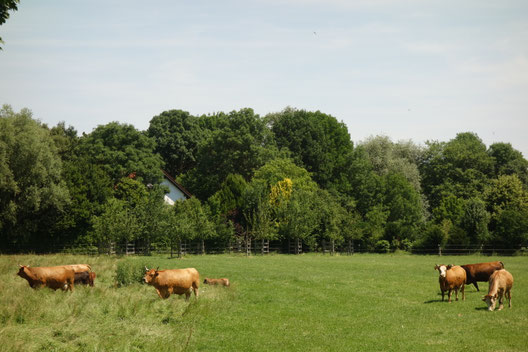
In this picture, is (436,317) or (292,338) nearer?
(292,338)

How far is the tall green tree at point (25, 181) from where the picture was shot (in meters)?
44.1

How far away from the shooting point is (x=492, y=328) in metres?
14.5

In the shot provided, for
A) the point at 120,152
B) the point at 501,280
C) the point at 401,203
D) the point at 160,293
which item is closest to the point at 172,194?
the point at 120,152

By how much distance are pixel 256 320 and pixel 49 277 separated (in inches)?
355

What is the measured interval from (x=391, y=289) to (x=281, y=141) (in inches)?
2111

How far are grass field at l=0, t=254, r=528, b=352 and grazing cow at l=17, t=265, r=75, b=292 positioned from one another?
1.55ft

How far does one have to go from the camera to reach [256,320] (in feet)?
54.5

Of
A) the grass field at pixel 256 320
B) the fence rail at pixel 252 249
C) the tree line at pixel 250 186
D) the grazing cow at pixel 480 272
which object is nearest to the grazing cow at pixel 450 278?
the grass field at pixel 256 320

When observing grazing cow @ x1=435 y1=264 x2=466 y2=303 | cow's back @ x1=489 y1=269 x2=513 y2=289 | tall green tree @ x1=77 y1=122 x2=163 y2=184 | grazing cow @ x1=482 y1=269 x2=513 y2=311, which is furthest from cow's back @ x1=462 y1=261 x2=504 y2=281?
tall green tree @ x1=77 y1=122 x2=163 y2=184

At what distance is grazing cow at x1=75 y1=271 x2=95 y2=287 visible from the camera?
21.7m

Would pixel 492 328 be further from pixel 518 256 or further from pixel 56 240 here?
pixel 56 240

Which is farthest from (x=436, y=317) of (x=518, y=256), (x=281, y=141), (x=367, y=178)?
(x=281, y=141)

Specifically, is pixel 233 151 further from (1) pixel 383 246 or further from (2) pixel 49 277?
(2) pixel 49 277

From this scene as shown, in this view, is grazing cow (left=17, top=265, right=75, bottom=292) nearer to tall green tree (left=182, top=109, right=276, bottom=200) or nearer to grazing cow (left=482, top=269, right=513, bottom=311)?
grazing cow (left=482, top=269, right=513, bottom=311)
